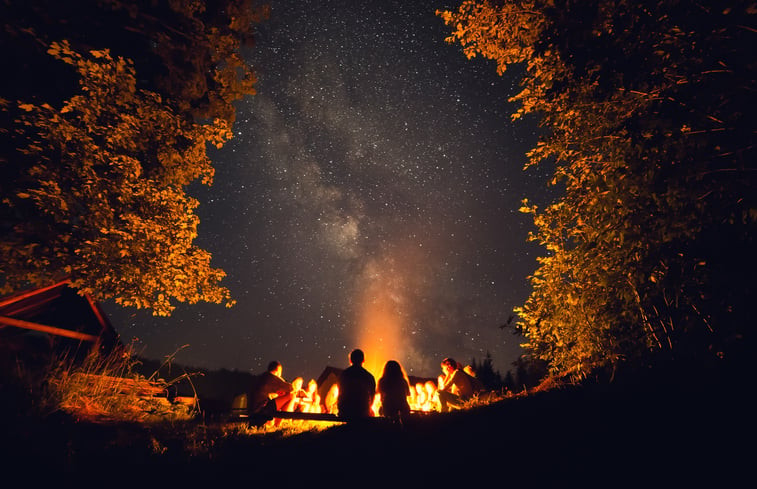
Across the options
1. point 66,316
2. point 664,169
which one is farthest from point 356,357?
point 66,316

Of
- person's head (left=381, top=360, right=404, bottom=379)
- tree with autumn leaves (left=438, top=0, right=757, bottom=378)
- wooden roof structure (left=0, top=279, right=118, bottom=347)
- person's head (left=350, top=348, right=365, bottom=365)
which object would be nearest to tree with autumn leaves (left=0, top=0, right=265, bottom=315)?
wooden roof structure (left=0, top=279, right=118, bottom=347)

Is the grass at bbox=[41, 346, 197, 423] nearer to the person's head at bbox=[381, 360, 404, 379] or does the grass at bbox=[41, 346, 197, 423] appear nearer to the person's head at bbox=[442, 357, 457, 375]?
the person's head at bbox=[381, 360, 404, 379]

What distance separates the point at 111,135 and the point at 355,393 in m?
6.88

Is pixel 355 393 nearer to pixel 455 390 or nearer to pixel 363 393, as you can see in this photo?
pixel 363 393

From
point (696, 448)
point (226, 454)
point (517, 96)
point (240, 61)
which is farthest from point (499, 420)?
point (240, 61)

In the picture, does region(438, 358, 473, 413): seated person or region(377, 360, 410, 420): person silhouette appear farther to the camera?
region(438, 358, 473, 413): seated person

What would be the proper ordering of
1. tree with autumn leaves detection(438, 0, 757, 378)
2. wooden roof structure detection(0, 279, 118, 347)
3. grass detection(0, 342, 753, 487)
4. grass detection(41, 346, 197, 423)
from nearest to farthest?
grass detection(0, 342, 753, 487) → tree with autumn leaves detection(438, 0, 757, 378) → grass detection(41, 346, 197, 423) → wooden roof structure detection(0, 279, 118, 347)

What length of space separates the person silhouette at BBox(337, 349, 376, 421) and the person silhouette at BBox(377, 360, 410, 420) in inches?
15.2

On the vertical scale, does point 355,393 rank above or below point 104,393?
below

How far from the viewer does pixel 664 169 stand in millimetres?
4113

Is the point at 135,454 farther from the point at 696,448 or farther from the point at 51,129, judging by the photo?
the point at 51,129

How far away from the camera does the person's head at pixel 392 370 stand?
6.23 m

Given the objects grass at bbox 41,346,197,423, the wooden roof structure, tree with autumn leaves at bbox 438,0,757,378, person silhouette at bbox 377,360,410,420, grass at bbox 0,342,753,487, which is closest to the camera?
grass at bbox 0,342,753,487

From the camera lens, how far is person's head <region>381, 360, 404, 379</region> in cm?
623
